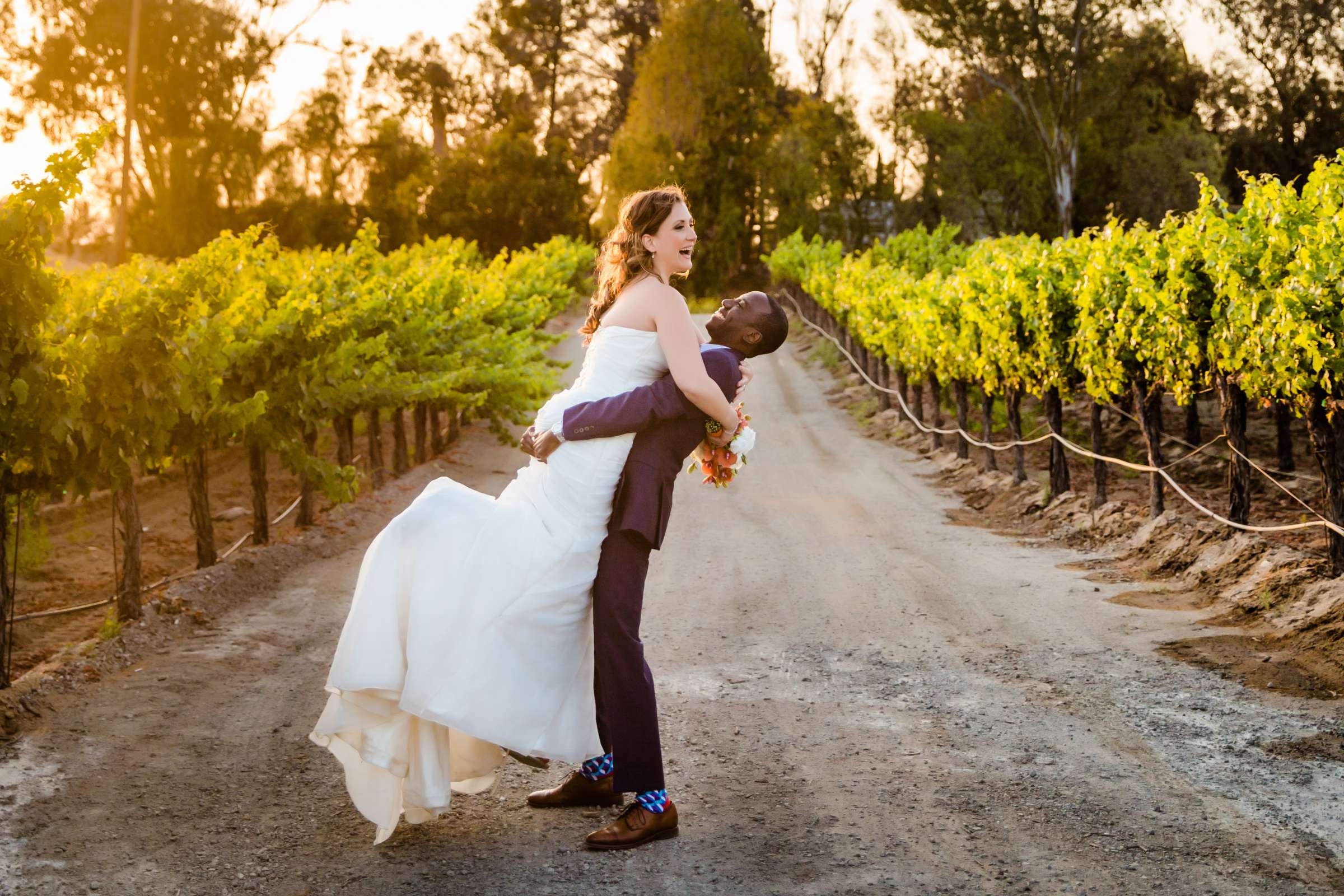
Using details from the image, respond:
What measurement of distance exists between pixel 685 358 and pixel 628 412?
0.89ft

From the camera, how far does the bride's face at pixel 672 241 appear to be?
15.9 ft

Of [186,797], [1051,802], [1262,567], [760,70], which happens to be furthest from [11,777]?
[760,70]

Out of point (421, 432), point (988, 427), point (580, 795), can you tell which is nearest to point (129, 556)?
point (580, 795)

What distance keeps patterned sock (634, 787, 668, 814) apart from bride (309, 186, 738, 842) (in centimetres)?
23

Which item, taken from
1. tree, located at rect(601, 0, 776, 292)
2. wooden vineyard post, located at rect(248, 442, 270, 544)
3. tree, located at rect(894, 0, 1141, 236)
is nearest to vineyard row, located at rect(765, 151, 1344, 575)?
wooden vineyard post, located at rect(248, 442, 270, 544)

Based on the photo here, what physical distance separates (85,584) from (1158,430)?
10567 millimetres

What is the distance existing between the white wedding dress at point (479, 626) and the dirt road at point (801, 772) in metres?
0.40

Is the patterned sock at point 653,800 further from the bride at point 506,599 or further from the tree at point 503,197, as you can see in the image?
the tree at point 503,197

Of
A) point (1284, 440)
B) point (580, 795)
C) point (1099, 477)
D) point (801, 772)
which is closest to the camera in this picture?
point (580, 795)

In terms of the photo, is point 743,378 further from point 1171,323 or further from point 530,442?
point 1171,323

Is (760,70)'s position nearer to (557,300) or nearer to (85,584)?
(557,300)

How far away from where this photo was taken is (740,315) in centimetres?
489

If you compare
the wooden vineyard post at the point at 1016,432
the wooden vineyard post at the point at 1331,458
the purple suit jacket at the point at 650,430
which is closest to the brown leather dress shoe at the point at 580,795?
the purple suit jacket at the point at 650,430

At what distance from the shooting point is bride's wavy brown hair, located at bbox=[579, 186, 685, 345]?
4852mm
